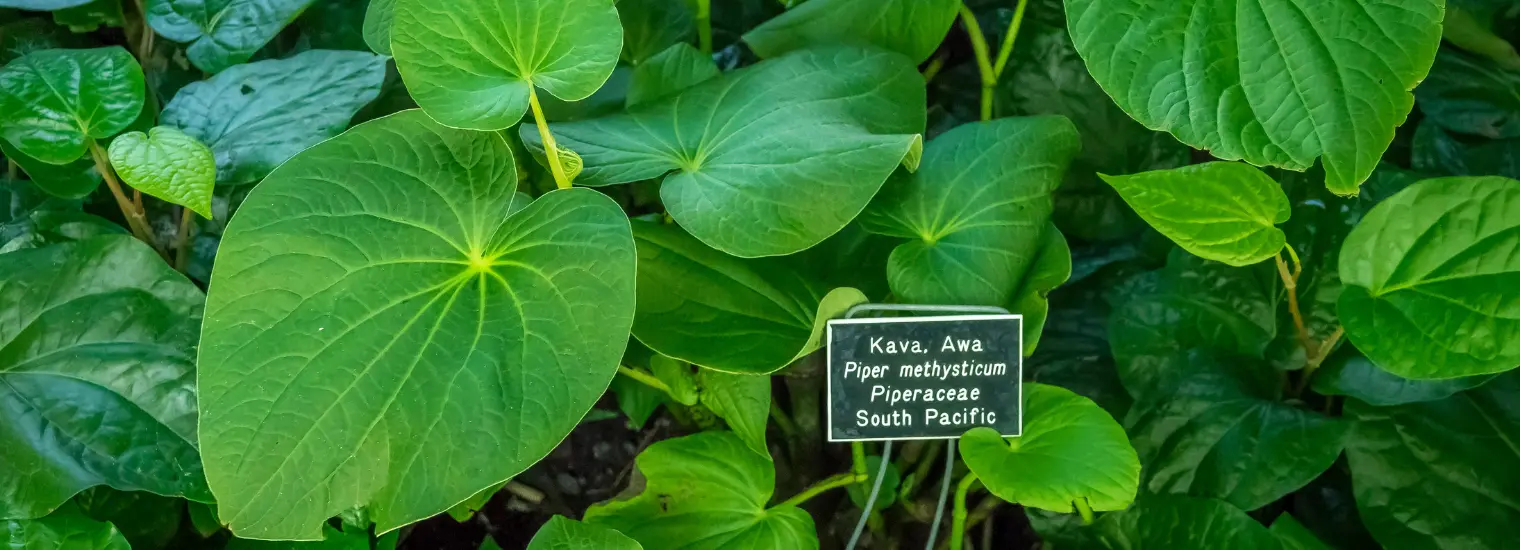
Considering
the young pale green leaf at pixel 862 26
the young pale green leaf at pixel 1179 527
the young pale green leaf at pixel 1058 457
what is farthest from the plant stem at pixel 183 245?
the young pale green leaf at pixel 1179 527

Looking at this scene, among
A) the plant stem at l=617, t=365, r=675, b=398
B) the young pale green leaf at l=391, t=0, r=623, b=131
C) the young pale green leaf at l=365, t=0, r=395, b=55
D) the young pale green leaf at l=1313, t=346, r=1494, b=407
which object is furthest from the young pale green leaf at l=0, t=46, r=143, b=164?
the young pale green leaf at l=1313, t=346, r=1494, b=407

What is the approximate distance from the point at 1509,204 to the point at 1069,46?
35cm

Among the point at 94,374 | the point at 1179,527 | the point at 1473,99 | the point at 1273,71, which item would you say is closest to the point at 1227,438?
the point at 1179,527

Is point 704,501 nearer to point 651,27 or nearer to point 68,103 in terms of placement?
point 651,27

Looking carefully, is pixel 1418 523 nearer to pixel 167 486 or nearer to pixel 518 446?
pixel 518 446

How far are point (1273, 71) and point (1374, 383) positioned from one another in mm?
307

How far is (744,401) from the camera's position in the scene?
0.68 meters

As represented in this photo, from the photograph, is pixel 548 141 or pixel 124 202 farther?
pixel 124 202

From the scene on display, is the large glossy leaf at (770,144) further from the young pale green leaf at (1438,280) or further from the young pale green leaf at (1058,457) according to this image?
the young pale green leaf at (1438,280)

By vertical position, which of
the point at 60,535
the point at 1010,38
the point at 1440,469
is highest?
the point at 1010,38

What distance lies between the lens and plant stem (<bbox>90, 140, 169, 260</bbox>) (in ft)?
2.25

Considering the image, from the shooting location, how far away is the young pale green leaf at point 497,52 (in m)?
0.54

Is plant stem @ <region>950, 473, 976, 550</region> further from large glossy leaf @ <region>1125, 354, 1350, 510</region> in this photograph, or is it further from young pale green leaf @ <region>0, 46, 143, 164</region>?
young pale green leaf @ <region>0, 46, 143, 164</region>

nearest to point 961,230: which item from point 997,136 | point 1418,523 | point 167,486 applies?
point 997,136
